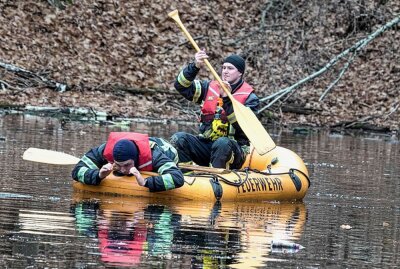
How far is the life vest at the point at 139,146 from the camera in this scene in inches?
426

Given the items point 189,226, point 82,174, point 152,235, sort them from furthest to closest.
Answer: point 82,174, point 189,226, point 152,235

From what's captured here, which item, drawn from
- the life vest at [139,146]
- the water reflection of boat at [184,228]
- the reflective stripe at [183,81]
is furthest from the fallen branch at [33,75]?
the life vest at [139,146]

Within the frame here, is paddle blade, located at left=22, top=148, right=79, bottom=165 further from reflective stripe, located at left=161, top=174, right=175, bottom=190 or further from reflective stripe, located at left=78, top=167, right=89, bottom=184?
reflective stripe, located at left=161, top=174, right=175, bottom=190

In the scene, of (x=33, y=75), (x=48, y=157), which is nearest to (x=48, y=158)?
(x=48, y=157)

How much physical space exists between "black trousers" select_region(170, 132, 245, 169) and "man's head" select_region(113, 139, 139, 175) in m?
1.43

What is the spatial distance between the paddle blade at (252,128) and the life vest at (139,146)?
143cm

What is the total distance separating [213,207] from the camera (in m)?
11.0

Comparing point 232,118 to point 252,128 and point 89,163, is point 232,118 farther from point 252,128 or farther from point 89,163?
point 89,163

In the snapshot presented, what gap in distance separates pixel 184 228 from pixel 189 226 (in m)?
0.15

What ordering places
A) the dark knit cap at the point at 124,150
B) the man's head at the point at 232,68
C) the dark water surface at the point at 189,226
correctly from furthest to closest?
the man's head at the point at 232,68
the dark knit cap at the point at 124,150
the dark water surface at the point at 189,226

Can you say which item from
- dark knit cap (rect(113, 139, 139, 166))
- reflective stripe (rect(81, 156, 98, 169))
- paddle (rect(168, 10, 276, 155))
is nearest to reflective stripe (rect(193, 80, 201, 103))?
paddle (rect(168, 10, 276, 155))

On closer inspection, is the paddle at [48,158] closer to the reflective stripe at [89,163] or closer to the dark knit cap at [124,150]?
the reflective stripe at [89,163]

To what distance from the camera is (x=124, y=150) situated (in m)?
10.7

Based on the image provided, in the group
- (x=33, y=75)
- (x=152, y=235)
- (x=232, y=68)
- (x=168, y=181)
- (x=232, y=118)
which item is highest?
(x=33, y=75)
